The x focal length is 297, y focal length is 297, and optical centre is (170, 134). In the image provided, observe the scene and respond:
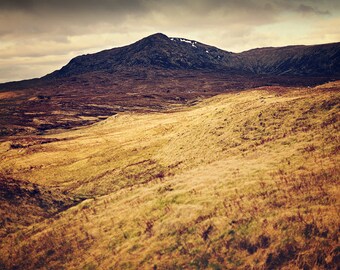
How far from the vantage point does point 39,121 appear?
83.9 m

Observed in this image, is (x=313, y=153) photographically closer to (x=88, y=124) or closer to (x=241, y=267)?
(x=241, y=267)

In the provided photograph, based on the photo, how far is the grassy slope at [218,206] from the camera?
1317 centimetres

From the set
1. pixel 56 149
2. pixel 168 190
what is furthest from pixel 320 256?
pixel 56 149

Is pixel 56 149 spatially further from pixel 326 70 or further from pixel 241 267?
pixel 326 70

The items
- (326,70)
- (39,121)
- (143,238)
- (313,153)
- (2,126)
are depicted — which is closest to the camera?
(143,238)

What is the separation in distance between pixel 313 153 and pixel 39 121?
79293mm

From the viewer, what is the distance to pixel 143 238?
15719mm

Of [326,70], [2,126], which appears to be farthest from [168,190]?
[326,70]

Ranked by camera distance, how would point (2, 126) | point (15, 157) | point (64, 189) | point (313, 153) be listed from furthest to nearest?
point (2, 126)
point (15, 157)
point (64, 189)
point (313, 153)

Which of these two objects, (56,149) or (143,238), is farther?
→ (56,149)

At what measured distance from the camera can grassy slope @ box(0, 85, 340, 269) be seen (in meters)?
13.2

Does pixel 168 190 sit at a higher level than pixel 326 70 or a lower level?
lower

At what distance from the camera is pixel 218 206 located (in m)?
16.4

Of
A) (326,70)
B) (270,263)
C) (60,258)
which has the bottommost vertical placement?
(60,258)
